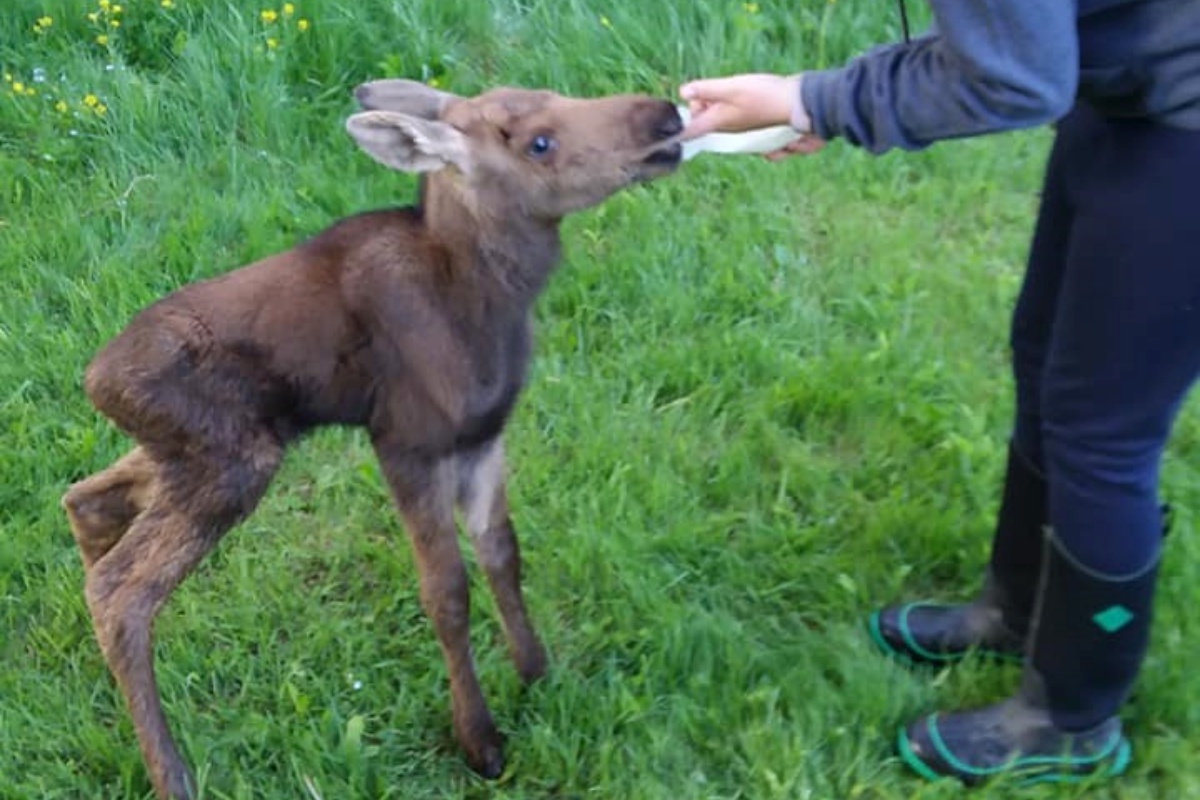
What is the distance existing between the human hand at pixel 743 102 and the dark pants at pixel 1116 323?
1.77 feet

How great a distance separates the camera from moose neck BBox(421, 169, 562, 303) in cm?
350

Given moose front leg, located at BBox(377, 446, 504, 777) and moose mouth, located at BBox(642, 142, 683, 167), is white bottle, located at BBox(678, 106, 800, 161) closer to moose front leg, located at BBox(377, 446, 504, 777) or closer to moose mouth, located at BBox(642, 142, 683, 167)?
moose mouth, located at BBox(642, 142, 683, 167)

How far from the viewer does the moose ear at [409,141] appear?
3279 millimetres

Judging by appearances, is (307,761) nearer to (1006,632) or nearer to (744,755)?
(744,755)

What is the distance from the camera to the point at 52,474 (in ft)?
14.4

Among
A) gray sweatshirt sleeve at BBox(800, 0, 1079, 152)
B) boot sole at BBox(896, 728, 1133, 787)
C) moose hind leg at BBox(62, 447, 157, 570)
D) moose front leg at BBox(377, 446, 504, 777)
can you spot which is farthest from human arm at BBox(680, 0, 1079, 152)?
moose hind leg at BBox(62, 447, 157, 570)

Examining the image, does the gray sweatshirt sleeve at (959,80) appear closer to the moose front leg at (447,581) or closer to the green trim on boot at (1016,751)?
the moose front leg at (447,581)

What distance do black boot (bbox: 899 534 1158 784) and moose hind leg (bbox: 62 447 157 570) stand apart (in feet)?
5.84

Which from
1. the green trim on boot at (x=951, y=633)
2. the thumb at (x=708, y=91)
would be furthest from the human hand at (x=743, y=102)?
the green trim on boot at (x=951, y=633)

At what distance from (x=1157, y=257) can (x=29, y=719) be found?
255cm

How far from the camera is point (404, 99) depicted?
143 inches

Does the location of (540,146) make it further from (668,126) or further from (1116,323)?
(1116,323)

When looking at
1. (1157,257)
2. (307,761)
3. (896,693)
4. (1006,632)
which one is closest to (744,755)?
(896,693)

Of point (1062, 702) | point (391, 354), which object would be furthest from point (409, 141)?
point (1062, 702)
